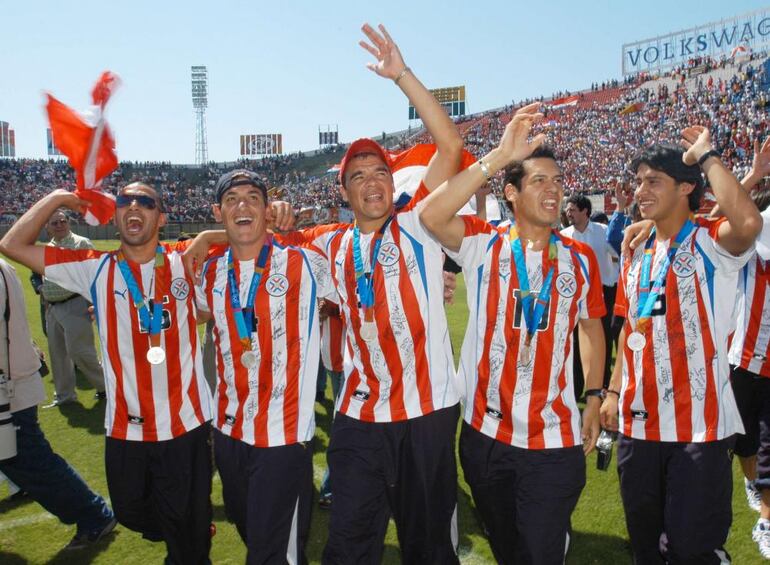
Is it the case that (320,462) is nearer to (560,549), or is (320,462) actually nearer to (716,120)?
(560,549)

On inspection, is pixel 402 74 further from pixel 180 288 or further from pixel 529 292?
pixel 180 288

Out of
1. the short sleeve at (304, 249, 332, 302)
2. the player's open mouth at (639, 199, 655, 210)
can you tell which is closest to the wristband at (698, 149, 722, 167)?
the player's open mouth at (639, 199, 655, 210)

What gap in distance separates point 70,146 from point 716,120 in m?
39.6

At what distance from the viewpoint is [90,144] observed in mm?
3895

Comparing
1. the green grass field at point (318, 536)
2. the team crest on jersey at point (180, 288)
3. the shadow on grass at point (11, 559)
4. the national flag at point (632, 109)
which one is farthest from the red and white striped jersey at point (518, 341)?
the national flag at point (632, 109)

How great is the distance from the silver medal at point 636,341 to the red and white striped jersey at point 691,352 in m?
0.02

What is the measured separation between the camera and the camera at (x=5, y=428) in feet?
13.3

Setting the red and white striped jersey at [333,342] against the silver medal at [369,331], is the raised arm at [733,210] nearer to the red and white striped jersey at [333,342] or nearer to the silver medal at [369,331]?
the silver medal at [369,331]

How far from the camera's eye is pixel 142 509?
3.73 meters

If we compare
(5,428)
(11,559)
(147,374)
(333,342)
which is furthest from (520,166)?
(11,559)

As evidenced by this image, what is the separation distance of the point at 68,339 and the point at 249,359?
511cm

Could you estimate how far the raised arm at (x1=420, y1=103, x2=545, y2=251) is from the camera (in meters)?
3.07

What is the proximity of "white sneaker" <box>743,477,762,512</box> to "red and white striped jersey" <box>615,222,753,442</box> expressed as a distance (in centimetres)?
182

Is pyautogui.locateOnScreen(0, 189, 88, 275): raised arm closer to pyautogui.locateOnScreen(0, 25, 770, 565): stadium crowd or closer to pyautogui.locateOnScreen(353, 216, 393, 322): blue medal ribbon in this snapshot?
pyautogui.locateOnScreen(0, 25, 770, 565): stadium crowd
